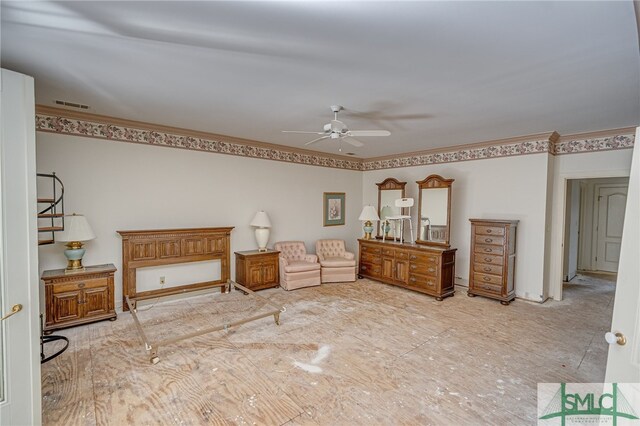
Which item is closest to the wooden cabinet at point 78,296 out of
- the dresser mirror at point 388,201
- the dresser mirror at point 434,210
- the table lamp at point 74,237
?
the table lamp at point 74,237

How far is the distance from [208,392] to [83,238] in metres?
2.50

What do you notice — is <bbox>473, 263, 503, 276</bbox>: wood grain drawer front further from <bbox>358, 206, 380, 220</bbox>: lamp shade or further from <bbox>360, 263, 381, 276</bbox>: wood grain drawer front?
<bbox>358, 206, 380, 220</bbox>: lamp shade

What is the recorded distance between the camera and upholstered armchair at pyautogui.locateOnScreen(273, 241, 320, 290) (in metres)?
5.23

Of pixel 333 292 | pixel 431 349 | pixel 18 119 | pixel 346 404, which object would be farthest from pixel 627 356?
pixel 333 292

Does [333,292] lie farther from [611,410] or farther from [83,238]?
[611,410]

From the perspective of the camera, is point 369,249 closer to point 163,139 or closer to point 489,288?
point 489,288

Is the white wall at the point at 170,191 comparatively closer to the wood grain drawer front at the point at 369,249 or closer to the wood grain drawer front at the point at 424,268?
the wood grain drawer front at the point at 369,249

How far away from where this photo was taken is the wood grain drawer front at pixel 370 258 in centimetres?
587

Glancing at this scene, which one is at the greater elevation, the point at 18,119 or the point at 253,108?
the point at 253,108

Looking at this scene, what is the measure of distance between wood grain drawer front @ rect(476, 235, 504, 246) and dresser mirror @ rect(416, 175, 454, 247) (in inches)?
21.8

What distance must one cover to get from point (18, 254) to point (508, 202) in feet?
19.4

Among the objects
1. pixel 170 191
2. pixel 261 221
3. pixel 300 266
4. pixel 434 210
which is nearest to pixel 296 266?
pixel 300 266

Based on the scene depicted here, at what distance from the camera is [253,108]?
11.7 ft

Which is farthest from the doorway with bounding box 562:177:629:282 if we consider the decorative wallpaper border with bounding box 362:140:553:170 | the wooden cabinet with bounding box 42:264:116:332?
the wooden cabinet with bounding box 42:264:116:332
